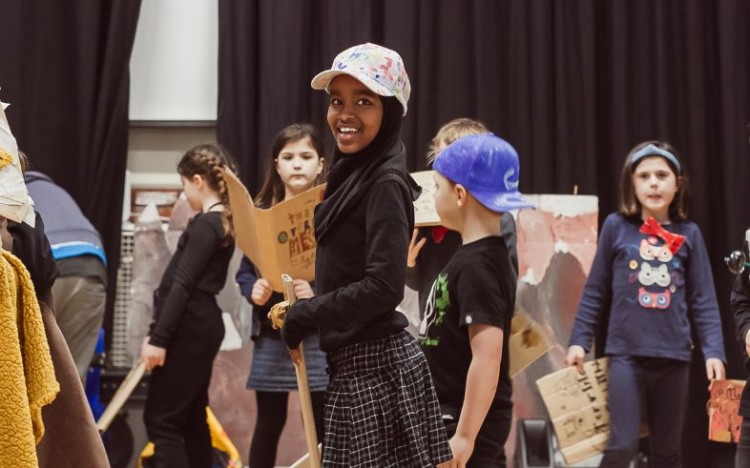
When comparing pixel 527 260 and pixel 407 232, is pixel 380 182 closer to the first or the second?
pixel 407 232

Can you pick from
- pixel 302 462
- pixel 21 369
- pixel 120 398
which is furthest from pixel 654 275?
pixel 21 369

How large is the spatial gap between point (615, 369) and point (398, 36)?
5.83 ft

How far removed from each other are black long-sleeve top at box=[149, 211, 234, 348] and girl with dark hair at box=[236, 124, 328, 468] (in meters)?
0.20

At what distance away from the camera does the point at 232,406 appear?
14.4ft

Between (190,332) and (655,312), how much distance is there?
170cm

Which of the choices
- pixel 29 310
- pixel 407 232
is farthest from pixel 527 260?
pixel 29 310

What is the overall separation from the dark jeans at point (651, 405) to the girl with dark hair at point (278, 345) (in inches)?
45.6

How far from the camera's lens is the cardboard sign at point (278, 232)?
295cm

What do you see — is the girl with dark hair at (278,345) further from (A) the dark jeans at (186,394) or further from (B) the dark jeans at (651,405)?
(B) the dark jeans at (651,405)

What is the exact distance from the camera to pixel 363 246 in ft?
6.88

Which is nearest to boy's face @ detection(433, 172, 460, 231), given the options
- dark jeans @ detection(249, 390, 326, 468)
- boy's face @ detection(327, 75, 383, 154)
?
boy's face @ detection(327, 75, 383, 154)

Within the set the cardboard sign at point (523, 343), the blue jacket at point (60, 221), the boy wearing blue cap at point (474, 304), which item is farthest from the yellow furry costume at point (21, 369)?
the blue jacket at point (60, 221)

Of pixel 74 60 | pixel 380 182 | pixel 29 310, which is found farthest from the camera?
pixel 74 60

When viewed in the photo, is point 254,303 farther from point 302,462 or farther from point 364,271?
point 364,271
